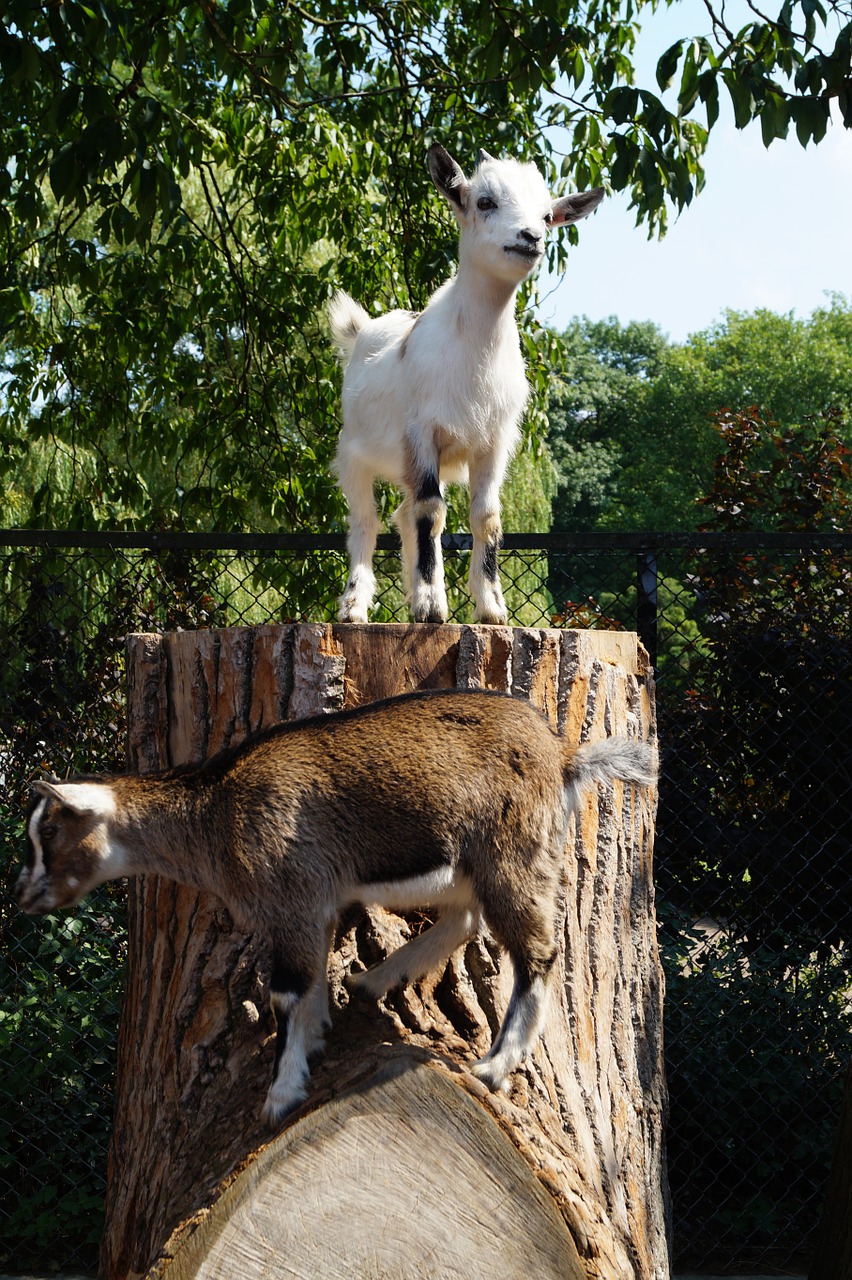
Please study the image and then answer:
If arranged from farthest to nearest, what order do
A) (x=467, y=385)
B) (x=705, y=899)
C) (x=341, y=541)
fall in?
1. (x=705, y=899)
2. (x=341, y=541)
3. (x=467, y=385)

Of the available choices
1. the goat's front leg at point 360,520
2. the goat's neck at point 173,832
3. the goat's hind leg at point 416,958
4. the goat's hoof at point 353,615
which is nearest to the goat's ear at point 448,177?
the goat's front leg at point 360,520

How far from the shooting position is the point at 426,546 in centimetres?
306

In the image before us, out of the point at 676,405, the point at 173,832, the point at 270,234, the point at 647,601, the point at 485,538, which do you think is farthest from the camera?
the point at 676,405

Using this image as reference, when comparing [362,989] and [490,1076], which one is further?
[362,989]

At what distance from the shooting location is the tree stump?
189 centimetres

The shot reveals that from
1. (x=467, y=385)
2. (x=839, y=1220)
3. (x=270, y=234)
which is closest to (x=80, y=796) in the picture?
(x=467, y=385)

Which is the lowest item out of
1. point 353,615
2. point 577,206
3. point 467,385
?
point 353,615

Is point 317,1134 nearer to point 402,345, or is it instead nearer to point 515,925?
point 515,925

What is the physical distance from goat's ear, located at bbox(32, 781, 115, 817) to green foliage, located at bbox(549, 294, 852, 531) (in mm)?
34772

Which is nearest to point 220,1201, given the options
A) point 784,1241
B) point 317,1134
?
point 317,1134

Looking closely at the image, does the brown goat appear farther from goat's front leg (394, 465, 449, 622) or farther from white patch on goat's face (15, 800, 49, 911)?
goat's front leg (394, 465, 449, 622)

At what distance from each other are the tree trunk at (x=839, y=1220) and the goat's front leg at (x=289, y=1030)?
228 centimetres

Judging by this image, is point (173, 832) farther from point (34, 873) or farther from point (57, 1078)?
point (57, 1078)

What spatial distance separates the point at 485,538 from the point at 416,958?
1310mm
